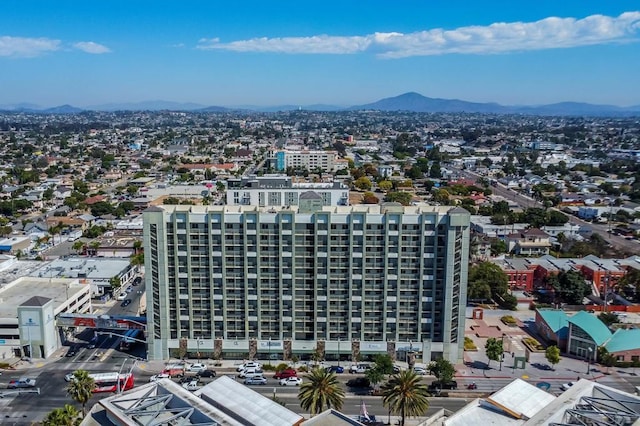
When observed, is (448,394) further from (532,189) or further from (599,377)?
(532,189)

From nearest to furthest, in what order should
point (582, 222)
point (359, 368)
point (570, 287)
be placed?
point (359, 368)
point (570, 287)
point (582, 222)

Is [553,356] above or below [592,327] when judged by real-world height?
below

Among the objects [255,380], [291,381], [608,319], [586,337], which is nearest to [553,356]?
[586,337]

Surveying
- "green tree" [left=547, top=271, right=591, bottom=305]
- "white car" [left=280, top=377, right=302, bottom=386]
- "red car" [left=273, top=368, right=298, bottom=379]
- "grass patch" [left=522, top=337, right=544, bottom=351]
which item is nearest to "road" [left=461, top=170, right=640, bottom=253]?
"green tree" [left=547, top=271, right=591, bottom=305]

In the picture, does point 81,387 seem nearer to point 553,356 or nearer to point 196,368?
point 196,368

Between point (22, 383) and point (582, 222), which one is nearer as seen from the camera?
point (22, 383)

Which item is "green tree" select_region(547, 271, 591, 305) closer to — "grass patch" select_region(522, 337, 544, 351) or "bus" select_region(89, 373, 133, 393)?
"grass patch" select_region(522, 337, 544, 351)
